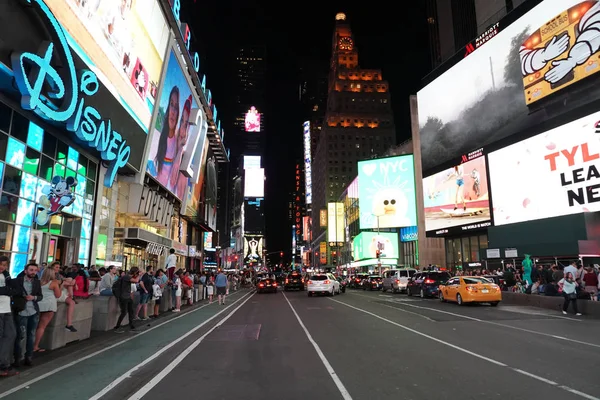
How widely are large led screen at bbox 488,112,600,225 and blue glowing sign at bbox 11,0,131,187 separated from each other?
3106 centimetres

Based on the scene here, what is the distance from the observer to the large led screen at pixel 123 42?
16.5m

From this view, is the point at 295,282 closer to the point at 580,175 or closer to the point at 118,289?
the point at 580,175

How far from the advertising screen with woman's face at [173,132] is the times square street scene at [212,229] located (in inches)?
9.9

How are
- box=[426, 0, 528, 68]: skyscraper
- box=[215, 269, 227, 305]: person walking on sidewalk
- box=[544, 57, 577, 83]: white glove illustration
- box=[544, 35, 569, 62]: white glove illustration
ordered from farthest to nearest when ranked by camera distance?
box=[426, 0, 528, 68]: skyscraper < box=[544, 35, 569, 62]: white glove illustration < box=[544, 57, 577, 83]: white glove illustration < box=[215, 269, 227, 305]: person walking on sidewalk

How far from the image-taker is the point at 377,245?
6981 centimetres

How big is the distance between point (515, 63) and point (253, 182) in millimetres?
99662

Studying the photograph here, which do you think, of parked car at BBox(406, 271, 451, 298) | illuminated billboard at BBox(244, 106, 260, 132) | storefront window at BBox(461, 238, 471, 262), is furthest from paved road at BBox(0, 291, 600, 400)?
illuminated billboard at BBox(244, 106, 260, 132)

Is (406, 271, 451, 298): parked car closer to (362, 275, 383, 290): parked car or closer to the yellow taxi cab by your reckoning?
the yellow taxi cab

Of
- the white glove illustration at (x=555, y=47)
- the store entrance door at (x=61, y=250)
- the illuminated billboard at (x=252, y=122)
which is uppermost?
the illuminated billboard at (x=252, y=122)

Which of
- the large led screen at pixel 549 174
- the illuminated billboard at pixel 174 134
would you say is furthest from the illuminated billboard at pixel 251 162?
the large led screen at pixel 549 174

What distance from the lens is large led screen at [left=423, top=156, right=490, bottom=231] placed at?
4121 centimetres

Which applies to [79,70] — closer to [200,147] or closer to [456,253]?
[200,147]

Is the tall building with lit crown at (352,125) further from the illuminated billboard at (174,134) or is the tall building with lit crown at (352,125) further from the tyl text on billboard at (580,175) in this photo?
→ the tyl text on billboard at (580,175)

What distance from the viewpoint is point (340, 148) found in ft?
436
